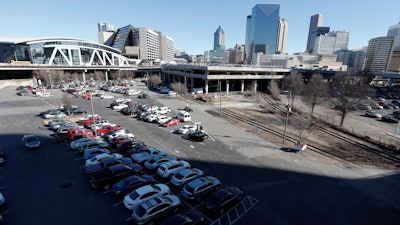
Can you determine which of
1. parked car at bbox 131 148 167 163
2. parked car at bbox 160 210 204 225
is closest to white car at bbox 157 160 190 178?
parked car at bbox 131 148 167 163

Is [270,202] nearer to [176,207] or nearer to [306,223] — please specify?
[306,223]

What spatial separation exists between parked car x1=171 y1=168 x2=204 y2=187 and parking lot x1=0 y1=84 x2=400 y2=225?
2.24 feet

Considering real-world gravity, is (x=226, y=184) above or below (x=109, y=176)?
below

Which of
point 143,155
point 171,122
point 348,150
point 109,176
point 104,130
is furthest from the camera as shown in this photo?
point 171,122

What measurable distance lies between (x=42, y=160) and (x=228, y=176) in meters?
18.8

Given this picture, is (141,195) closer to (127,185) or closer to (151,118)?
(127,185)

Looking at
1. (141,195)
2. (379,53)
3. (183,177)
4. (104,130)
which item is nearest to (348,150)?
(183,177)

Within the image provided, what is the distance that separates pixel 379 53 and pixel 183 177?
238332 mm

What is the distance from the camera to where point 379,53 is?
592ft

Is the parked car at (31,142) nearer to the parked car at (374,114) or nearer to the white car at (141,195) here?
the white car at (141,195)

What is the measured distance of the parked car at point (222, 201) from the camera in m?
13.3

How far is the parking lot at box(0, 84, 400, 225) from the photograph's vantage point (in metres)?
13.4

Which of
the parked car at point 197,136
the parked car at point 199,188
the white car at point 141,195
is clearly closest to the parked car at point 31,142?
the white car at point 141,195

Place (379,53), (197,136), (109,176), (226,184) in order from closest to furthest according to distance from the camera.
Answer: (109,176)
(226,184)
(197,136)
(379,53)
